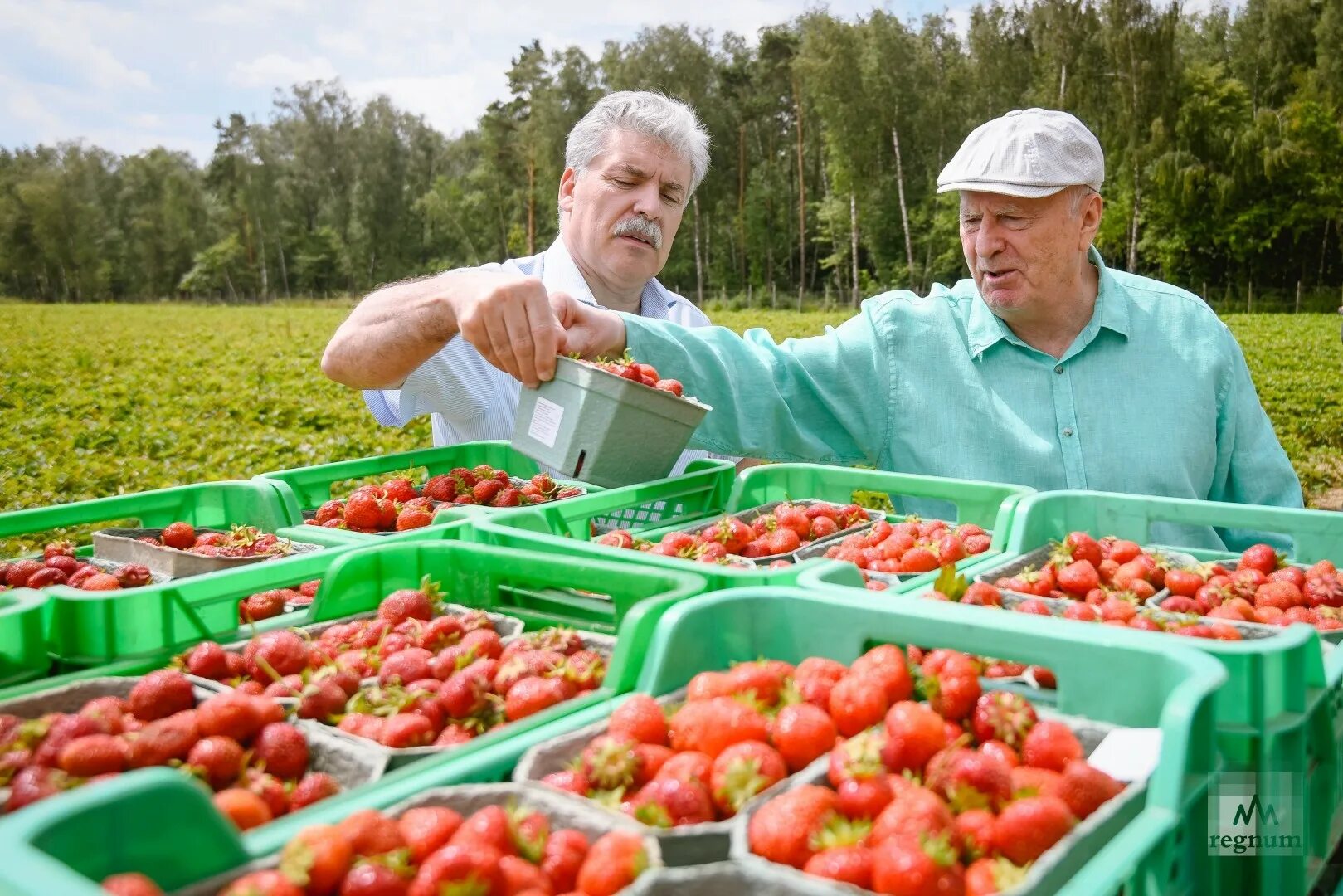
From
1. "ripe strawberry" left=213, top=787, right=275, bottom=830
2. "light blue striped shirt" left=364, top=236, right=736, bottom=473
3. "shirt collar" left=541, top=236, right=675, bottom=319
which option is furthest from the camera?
"shirt collar" left=541, top=236, right=675, bottom=319

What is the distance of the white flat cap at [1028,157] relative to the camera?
265cm

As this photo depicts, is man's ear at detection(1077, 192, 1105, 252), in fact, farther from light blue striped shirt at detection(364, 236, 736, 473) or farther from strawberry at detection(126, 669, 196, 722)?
strawberry at detection(126, 669, 196, 722)

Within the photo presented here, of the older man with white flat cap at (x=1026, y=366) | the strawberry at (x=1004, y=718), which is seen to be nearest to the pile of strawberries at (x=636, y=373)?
the older man with white flat cap at (x=1026, y=366)

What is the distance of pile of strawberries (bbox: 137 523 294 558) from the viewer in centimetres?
212

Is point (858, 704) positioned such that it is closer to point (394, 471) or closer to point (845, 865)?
point (845, 865)

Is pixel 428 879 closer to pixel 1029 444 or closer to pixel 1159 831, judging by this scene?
pixel 1159 831

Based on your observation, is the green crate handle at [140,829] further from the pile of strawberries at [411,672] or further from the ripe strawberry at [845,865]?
the ripe strawberry at [845,865]

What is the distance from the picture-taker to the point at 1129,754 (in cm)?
115

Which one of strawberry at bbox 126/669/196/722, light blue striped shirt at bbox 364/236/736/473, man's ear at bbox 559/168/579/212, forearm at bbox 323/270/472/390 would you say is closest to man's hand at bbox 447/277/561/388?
forearm at bbox 323/270/472/390

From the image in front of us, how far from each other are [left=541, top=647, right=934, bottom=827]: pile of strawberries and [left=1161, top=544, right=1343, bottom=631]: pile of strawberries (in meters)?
0.82

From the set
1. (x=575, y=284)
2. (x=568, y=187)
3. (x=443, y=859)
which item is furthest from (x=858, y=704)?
(x=568, y=187)

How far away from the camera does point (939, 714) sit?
1288 mm

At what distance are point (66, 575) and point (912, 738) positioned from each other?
172cm

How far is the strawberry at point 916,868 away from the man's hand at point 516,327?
1.50m
